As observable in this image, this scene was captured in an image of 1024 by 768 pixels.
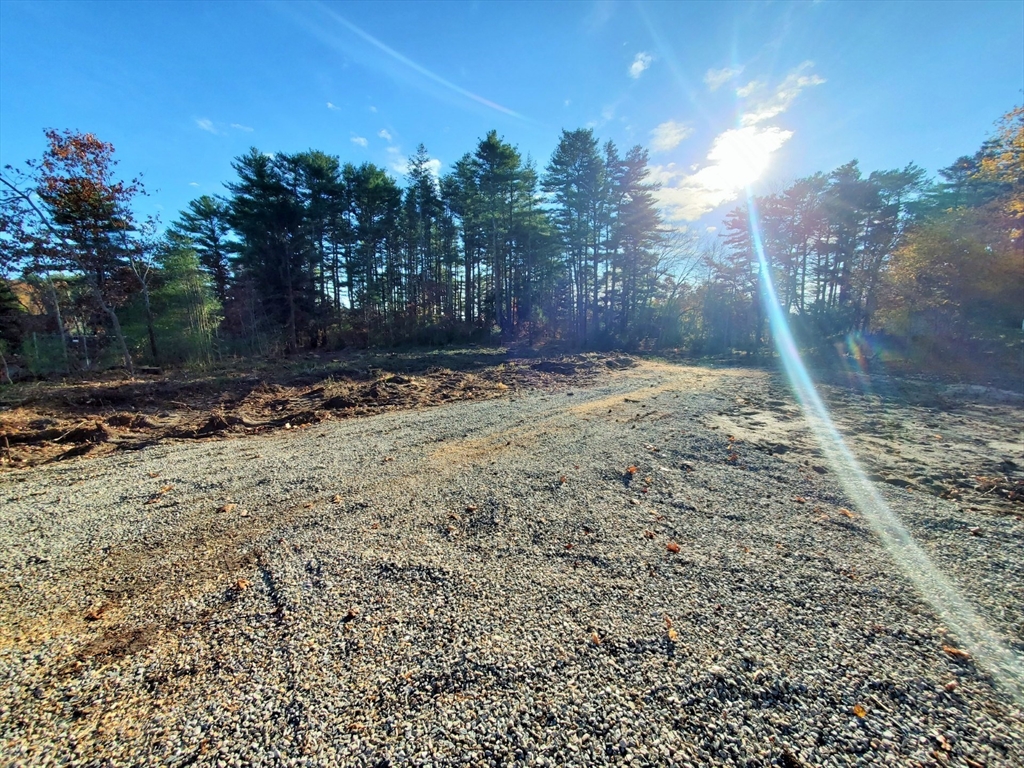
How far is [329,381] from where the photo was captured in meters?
9.67

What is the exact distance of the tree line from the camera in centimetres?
1489

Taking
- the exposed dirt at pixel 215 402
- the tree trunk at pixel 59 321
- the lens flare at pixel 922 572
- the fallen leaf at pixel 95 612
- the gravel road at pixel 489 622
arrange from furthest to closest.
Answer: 1. the tree trunk at pixel 59 321
2. the exposed dirt at pixel 215 402
3. the fallen leaf at pixel 95 612
4. the lens flare at pixel 922 572
5. the gravel road at pixel 489 622

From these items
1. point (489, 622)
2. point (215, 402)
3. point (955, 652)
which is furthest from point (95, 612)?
point (215, 402)

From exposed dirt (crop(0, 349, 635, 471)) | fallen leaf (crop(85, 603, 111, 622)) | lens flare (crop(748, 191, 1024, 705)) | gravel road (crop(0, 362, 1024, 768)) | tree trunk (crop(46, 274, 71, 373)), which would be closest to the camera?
gravel road (crop(0, 362, 1024, 768))

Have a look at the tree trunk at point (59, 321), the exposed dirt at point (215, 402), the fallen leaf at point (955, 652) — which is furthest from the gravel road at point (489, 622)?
the tree trunk at point (59, 321)

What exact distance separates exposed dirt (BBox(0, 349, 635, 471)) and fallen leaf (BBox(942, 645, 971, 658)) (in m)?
7.01

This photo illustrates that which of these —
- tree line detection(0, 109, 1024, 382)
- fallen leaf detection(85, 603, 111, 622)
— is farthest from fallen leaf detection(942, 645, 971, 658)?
tree line detection(0, 109, 1024, 382)

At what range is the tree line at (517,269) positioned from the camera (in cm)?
1489

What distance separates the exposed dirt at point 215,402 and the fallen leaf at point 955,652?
7.01 metres

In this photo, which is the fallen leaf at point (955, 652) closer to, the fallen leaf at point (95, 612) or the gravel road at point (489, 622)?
the gravel road at point (489, 622)

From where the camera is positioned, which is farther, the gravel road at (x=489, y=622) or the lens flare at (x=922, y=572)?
the lens flare at (x=922, y=572)

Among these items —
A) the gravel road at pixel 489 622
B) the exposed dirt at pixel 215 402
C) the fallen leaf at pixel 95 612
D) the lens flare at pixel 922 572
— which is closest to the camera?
the gravel road at pixel 489 622

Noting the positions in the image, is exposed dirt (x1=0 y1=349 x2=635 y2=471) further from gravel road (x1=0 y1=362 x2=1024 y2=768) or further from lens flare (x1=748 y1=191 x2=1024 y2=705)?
lens flare (x1=748 y1=191 x2=1024 y2=705)

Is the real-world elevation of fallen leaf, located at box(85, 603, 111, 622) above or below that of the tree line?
below
